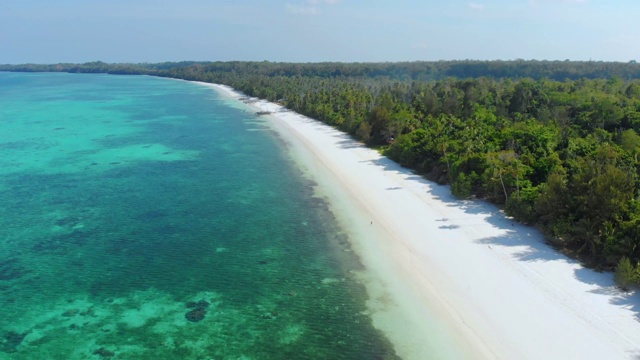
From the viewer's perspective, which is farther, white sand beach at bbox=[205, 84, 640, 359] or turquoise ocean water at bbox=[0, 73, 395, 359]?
turquoise ocean water at bbox=[0, 73, 395, 359]

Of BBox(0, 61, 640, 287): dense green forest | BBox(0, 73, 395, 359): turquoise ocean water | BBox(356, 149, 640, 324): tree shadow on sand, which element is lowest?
BBox(0, 73, 395, 359): turquoise ocean water

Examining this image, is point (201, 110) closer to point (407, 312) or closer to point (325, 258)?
point (325, 258)

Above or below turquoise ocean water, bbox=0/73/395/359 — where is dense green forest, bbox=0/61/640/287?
above

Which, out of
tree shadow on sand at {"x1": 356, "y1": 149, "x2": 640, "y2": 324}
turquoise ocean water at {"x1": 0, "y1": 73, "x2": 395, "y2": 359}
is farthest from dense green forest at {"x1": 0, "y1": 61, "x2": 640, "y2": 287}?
turquoise ocean water at {"x1": 0, "y1": 73, "x2": 395, "y2": 359}

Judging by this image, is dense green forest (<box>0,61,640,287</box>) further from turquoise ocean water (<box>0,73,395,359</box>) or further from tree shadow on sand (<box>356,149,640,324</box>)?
turquoise ocean water (<box>0,73,395,359</box>)

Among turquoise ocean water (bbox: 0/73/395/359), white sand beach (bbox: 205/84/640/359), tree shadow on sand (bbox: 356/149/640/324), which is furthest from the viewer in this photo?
tree shadow on sand (bbox: 356/149/640/324)

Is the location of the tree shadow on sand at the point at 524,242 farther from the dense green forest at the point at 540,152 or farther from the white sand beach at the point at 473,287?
the dense green forest at the point at 540,152

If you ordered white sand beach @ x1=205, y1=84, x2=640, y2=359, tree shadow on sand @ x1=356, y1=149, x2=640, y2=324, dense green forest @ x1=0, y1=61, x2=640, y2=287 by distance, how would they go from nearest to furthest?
white sand beach @ x1=205, y1=84, x2=640, y2=359 < tree shadow on sand @ x1=356, y1=149, x2=640, y2=324 < dense green forest @ x1=0, y1=61, x2=640, y2=287

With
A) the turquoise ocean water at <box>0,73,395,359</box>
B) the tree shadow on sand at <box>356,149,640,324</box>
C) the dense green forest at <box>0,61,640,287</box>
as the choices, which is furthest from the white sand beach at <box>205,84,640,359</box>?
the turquoise ocean water at <box>0,73,395,359</box>
